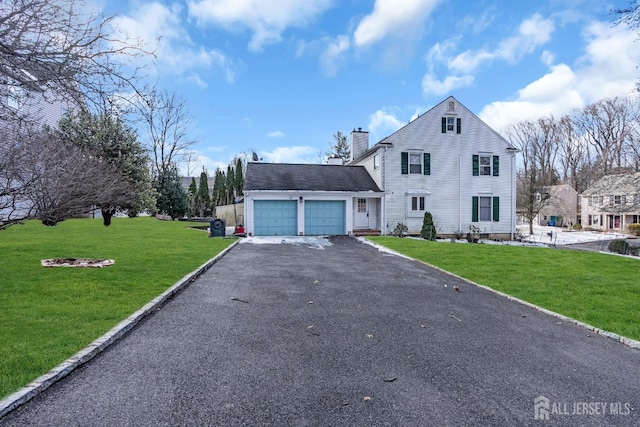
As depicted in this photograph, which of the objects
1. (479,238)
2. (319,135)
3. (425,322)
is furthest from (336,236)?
(319,135)

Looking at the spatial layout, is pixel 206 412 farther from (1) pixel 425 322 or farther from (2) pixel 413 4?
(2) pixel 413 4

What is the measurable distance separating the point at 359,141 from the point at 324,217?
28.2ft

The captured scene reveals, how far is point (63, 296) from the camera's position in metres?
5.61

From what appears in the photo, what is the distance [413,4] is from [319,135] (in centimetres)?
3575

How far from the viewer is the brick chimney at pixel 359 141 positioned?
25266 mm

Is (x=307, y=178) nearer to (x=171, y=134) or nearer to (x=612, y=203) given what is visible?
(x=171, y=134)

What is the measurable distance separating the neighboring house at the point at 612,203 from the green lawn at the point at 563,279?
34681 mm

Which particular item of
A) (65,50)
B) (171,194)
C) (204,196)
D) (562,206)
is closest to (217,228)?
(65,50)

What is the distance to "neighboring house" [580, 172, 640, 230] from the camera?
37875 millimetres

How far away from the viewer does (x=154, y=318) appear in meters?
4.86

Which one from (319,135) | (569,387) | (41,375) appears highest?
(319,135)

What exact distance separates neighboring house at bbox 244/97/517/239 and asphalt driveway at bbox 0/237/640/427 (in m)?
13.6

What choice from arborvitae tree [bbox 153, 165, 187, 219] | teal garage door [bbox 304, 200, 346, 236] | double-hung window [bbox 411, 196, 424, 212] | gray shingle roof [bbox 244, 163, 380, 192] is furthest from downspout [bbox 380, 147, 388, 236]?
arborvitae tree [bbox 153, 165, 187, 219]

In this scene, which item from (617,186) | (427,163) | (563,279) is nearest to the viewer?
(563,279)
